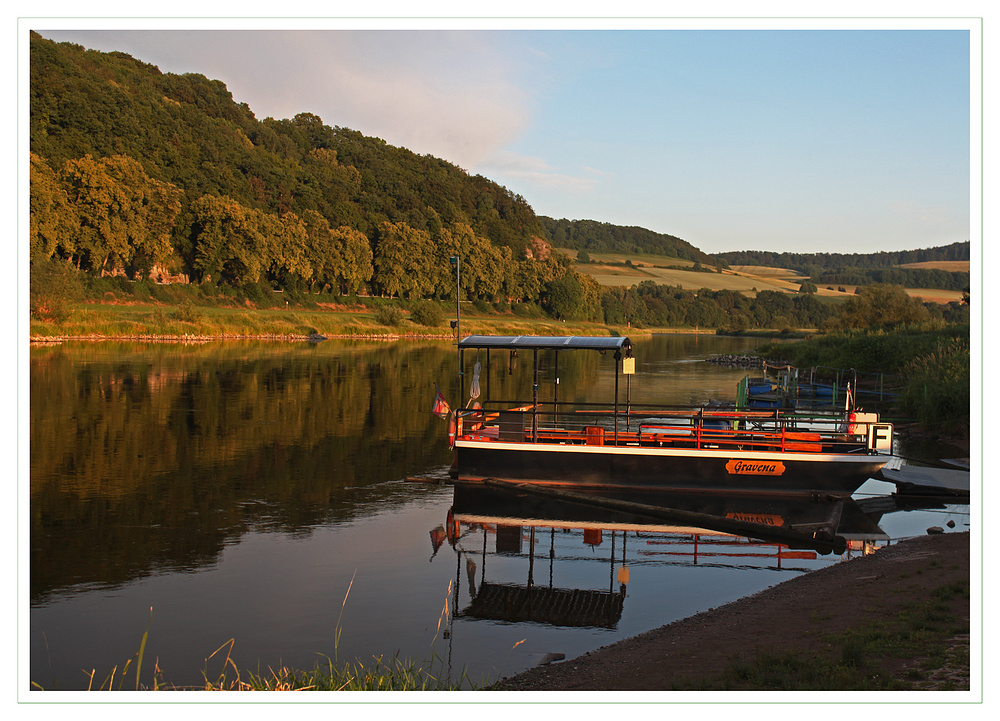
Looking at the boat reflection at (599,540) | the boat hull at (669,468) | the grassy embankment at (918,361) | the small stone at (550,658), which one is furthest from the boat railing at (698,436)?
the grassy embankment at (918,361)

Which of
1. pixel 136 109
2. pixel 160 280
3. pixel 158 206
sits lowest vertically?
pixel 160 280

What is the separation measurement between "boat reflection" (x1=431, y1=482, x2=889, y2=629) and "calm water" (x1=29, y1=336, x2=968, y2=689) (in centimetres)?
8

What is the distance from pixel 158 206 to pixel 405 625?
109m

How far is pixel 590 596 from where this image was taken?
13047mm

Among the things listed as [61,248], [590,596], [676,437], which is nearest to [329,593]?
[590,596]

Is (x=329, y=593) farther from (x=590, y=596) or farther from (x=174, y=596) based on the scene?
(x=590, y=596)

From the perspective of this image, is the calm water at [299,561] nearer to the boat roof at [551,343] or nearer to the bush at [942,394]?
the boat roof at [551,343]

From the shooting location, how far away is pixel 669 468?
19812 mm

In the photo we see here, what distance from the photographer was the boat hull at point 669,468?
19312 mm

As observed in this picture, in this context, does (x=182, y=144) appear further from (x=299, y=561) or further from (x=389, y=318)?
(x=299, y=561)

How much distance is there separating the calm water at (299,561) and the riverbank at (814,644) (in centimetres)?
78

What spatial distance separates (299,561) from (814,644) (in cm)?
898

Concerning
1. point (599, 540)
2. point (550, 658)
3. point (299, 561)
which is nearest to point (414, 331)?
point (599, 540)

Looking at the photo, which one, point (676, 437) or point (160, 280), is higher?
point (160, 280)
